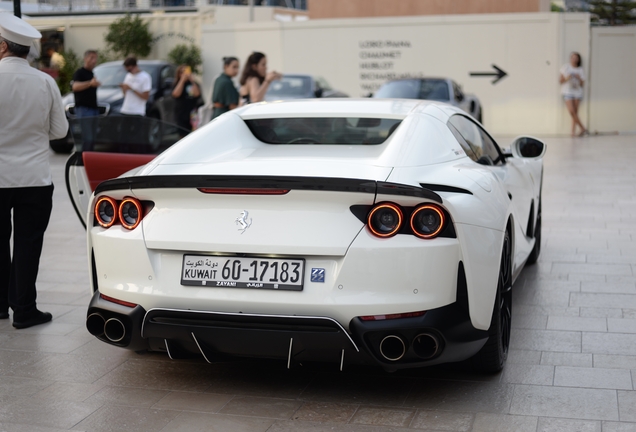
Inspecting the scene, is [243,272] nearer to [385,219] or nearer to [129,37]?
[385,219]

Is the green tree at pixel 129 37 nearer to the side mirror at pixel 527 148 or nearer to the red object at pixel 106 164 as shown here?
the red object at pixel 106 164

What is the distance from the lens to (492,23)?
2177cm

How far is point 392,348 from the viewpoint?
12.2ft

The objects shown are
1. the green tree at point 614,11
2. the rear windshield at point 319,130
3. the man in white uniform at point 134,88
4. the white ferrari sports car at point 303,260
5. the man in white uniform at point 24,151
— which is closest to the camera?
the white ferrari sports car at point 303,260

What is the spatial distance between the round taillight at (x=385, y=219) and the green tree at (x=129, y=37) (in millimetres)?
25812

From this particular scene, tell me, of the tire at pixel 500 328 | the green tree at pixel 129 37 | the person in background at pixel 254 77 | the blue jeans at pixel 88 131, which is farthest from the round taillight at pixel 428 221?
the green tree at pixel 129 37

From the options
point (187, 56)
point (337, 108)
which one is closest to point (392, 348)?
point (337, 108)

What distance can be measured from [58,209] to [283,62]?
14121 mm

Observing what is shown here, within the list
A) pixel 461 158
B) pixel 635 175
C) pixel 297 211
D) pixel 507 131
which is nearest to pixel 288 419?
pixel 297 211

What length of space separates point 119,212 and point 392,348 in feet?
4.62

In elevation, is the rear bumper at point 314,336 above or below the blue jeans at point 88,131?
below

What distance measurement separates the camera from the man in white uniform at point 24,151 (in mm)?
5223

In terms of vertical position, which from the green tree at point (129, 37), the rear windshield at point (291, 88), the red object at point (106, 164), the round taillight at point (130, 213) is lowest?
the rear windshield at point (291, 88)

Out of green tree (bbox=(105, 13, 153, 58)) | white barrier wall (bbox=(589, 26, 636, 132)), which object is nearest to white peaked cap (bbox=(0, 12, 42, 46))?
white barrier wall (bbox=(589, 26, 636, 132))
